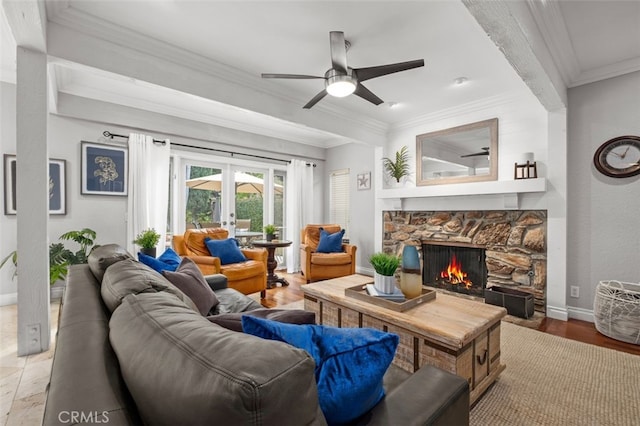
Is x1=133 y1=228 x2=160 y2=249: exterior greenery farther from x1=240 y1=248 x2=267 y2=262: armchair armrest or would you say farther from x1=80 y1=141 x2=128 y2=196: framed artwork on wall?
x1=240 y1=248 x2=267 y2=262: armchair armrest

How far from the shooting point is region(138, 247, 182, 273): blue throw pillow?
6.34 feet

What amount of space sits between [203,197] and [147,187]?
91 cm

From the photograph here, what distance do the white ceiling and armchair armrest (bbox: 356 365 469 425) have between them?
2.25m

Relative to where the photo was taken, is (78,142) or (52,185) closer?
(52,185)

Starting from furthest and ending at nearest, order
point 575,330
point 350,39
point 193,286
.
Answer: point 575,330 → point 350,39 → point 193,286

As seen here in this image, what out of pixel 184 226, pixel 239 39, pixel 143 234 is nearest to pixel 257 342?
pixel 239 39

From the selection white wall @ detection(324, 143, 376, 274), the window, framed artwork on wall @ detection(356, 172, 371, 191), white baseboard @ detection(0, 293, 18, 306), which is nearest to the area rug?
white wall @ detection(324, 143, 376, 274)

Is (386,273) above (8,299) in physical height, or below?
above

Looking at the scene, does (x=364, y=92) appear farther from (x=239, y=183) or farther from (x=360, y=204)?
(x=239, y=183)

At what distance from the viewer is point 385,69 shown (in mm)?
2291

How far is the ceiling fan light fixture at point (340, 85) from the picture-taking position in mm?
2334

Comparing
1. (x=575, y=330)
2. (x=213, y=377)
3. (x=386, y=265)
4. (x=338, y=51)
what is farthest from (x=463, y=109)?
(x=213, y=377)

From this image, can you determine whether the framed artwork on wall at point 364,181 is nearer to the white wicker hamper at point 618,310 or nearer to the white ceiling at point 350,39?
the white ceiling at point 350,39

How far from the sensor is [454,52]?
2629mm
